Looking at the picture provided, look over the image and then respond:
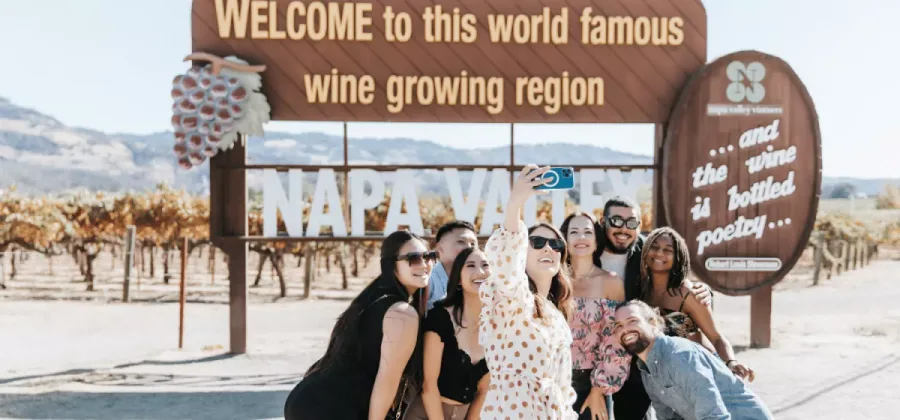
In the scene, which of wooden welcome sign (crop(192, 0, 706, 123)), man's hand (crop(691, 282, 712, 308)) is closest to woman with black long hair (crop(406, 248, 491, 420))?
man's hand (crop(691, 282, 712, 308))

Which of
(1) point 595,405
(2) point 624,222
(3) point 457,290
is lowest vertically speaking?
(1) point 595,405

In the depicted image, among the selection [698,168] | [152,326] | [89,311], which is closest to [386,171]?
[698,168]

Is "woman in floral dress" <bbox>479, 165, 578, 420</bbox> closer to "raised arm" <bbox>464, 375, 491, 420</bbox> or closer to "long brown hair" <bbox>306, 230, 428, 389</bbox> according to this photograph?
"raised arm" <bbox>464, 375, 491, 420</bbox>

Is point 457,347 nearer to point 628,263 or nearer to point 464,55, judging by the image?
point 628,263

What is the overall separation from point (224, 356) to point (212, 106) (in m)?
2.90

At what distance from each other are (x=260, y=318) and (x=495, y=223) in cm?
969

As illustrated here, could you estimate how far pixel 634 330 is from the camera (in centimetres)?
351

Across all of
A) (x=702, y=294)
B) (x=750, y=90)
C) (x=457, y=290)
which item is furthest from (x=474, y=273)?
(x=750, y=90)

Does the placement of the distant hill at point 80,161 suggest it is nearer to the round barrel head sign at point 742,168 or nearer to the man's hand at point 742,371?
the round barrel head sign at point 742,168

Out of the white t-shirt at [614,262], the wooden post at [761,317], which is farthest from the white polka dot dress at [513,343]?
the wooden post at [761,317]

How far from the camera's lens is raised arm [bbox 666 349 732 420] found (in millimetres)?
3283

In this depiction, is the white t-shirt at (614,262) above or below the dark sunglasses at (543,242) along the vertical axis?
below

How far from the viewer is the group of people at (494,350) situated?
3082mm

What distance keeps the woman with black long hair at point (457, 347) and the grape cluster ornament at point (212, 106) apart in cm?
640
